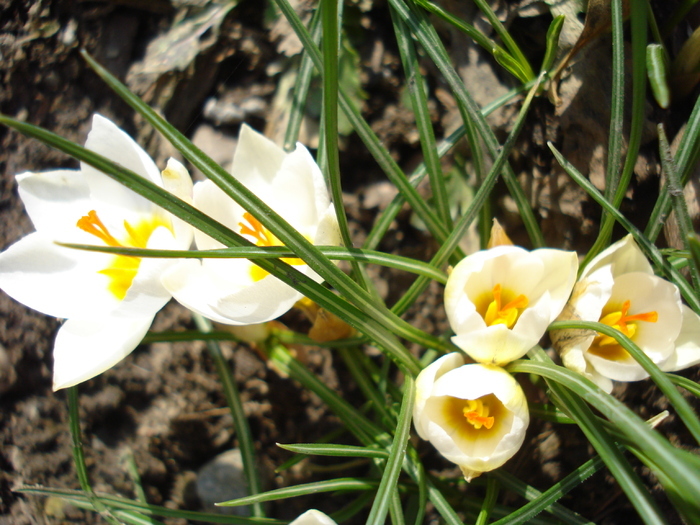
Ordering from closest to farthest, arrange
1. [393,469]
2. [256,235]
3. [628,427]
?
1. [628,427]
2. [393,469]
3. [256,235]

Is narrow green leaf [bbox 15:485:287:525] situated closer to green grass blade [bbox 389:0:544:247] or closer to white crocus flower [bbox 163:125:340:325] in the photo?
white crocus flower [bbox 163:125:340:325]

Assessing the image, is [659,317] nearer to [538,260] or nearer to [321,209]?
[538,260]

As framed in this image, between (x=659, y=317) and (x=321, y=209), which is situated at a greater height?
(x=321, y=209)

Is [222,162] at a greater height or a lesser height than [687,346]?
greater

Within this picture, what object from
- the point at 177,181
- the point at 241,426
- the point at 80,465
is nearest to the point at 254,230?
the point at 177,181

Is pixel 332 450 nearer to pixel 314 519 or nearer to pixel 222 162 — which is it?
pixel 314 519

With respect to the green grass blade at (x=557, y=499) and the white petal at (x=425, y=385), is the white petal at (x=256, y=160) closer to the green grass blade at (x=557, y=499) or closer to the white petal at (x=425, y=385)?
the white petal at (x=425, y=385)

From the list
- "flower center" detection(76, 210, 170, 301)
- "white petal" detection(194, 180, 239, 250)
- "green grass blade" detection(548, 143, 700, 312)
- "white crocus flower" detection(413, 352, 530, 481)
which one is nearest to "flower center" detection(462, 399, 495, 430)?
"white crocus flower" detection(413, 352, 530, 481)

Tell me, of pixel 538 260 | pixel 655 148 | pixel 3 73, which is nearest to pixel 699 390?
pixel 538 260
